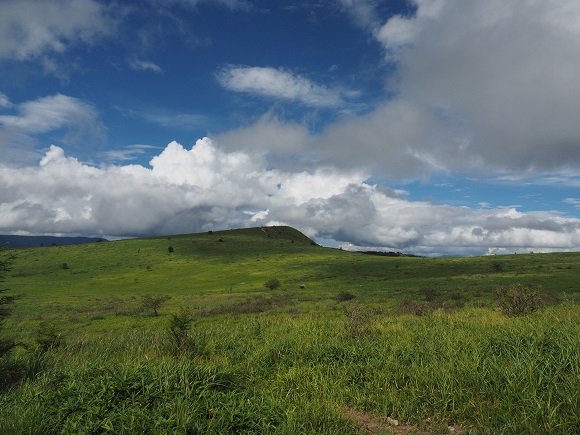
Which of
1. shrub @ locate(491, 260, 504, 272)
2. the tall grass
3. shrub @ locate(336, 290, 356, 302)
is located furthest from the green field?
shrub @ locate(491, 260, 504, 272)

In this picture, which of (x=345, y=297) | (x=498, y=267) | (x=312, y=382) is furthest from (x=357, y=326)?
(x=498, y=267)

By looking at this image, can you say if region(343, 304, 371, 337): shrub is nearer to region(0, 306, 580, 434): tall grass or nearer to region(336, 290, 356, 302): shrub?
region(0, 306, 580, 434): tall grass

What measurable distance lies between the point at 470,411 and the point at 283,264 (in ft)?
326

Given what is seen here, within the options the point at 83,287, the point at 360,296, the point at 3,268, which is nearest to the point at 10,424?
the point at 3,268

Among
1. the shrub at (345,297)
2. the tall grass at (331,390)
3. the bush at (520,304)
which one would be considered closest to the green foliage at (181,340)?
the tall grass at (331,390)

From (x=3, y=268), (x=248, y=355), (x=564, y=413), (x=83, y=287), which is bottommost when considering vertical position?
(x=83, y=287)

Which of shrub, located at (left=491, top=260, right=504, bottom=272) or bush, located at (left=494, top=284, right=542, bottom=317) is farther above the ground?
bush, located at (left=494, top=284, right=542, bottom=317)

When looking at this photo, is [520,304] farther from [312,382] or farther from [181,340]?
[181,340]

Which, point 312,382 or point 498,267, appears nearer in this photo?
point 312,382

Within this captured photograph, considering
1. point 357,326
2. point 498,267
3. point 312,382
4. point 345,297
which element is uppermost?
point 357,326

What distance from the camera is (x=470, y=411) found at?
668 centimetres

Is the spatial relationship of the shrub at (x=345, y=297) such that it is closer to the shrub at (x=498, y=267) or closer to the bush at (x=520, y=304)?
the bush at (x=520, y=304)

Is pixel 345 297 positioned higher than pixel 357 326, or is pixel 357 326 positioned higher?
pixel 357 326

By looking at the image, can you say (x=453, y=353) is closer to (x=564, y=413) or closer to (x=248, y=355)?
(x=564, y=413)
